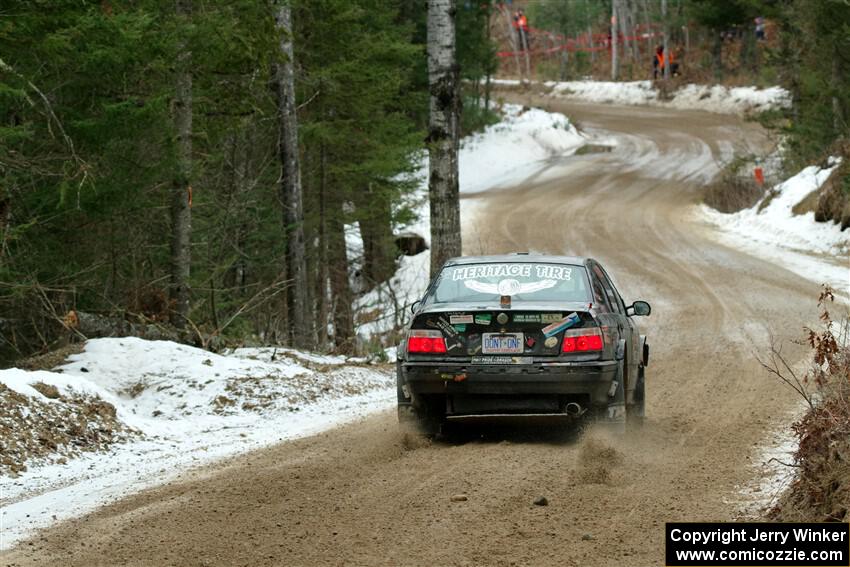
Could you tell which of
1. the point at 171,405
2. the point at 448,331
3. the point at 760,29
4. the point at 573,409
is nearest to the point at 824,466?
the point at 573,409

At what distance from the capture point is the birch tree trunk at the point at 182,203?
13992 millimetres

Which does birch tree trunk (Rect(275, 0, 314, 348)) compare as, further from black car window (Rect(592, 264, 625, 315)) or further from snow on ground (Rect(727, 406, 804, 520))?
snow on ground (Rect(727, 406, 804, 520))

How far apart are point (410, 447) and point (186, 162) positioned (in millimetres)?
5613

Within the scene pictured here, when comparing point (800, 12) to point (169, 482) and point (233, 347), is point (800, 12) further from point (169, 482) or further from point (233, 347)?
point (169, 482)

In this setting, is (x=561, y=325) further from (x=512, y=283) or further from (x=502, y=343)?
(x=512, y=283)

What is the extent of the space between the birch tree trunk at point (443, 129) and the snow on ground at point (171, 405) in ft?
8.77

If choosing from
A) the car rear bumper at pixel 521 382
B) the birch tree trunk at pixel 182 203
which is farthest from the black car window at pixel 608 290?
the birch tree trunk at pixel 182 203

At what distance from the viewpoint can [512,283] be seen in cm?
956

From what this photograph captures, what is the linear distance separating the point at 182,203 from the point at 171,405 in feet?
12.2

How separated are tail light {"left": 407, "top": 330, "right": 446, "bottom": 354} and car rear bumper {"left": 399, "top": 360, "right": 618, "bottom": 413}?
0.12m

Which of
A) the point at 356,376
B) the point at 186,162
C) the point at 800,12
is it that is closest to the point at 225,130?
the point at 186,162

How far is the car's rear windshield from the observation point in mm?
9414

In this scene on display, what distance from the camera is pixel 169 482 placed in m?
8.29

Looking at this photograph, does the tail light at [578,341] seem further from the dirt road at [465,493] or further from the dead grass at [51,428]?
the dead grass at [51,428]
